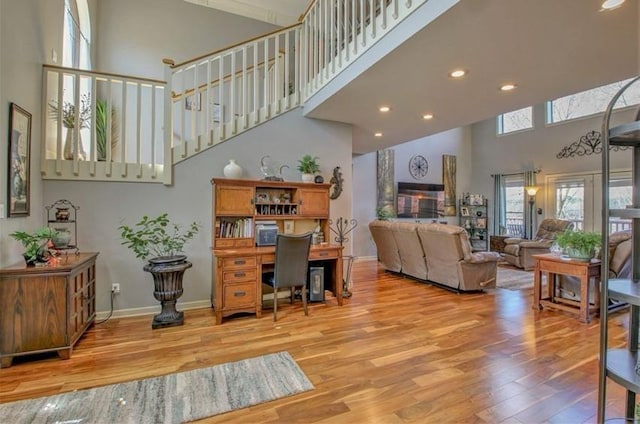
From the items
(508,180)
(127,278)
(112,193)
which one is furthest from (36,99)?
(508,180)

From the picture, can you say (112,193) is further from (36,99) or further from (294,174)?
(294,174)

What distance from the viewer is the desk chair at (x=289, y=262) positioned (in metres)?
→ 3.58

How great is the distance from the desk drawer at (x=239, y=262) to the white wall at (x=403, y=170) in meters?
4.45

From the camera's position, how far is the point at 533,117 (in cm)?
851

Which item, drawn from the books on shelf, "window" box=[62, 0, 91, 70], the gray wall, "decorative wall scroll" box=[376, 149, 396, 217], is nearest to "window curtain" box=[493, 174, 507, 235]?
"decorative wall scroll" box=[376, 149, 396, 217]

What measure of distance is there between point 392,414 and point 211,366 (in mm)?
1456

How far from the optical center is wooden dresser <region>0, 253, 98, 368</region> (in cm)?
253

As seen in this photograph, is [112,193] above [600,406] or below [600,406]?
above

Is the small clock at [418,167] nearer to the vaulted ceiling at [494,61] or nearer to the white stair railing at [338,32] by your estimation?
the vaulted ceiling at [494,61]

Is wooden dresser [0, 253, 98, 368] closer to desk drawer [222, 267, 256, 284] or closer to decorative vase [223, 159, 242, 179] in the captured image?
desk drawer [222, 267, 256, 284]

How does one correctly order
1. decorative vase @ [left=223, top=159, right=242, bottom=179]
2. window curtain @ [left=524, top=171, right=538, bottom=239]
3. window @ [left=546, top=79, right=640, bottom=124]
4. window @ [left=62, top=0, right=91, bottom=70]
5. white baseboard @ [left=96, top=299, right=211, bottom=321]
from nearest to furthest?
white baseboard @ [left=96, top=299, right=211, bottom=321], decorative vase @ [left=223, top=159, right=242, bottom=179], window @ [left=62, top=0, right=91, bottom=70], window @ [left=546, top=79, right=640, bottom=124], window curtain @ [left=524, top=171, right=538, bottom=239]

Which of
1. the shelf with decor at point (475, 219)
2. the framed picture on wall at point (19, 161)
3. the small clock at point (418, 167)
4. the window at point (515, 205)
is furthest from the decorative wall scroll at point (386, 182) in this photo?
the framed picture on wall at point (19, 161)

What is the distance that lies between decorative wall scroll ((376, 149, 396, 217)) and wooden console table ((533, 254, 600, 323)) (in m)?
4.24

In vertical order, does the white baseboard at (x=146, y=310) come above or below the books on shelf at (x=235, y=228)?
below
